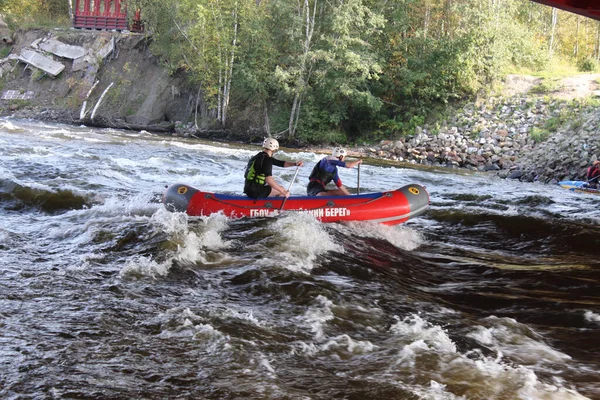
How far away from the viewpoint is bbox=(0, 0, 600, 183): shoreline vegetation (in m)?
22.2

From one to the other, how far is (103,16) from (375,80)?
22.6m

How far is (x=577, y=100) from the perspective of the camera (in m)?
21.4

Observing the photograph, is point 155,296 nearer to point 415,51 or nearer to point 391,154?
point 391,154

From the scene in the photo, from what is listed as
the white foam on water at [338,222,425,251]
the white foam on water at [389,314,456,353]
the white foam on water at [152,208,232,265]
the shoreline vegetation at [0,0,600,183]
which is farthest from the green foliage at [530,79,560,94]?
the white foam on water at [389,314,456,353]

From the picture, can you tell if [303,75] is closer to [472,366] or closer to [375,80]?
[375,80]

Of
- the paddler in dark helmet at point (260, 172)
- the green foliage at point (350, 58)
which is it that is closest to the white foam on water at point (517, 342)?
the paddler in dark helmet at point (260, 172)

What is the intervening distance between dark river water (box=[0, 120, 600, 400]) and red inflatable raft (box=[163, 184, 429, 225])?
0.22m

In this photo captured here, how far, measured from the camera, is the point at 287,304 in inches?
195

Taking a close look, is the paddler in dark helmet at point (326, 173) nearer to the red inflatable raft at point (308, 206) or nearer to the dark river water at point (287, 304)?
the red inflatable raft at point (308, 206)

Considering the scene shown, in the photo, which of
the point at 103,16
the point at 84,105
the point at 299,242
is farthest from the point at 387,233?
the point at 103,16

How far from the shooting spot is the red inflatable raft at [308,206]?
827cm

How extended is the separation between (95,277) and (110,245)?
1273mm

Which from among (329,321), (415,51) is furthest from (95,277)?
(415,51)

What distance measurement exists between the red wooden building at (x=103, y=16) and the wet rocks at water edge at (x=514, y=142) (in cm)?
2298
